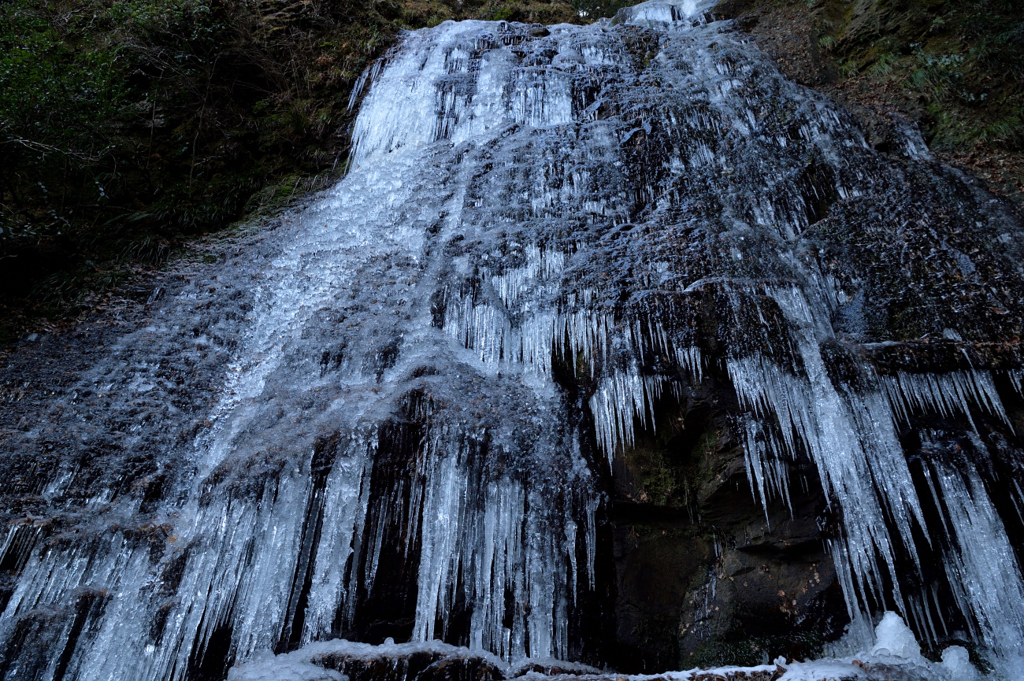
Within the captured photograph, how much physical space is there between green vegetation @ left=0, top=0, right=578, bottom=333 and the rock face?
5.11 ft

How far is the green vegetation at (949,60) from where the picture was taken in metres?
6.18

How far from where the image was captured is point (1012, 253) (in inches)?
189

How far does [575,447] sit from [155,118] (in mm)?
7616

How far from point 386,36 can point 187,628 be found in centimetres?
930

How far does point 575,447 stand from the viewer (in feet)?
15.2

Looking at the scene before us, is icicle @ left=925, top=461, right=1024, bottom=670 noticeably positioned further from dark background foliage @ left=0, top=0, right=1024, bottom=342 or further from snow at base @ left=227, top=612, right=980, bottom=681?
dark background foliage @ left=0, top=0, right=1024, bottom=342

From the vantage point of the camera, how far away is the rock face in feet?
12.6

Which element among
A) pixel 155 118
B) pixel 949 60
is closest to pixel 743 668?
pixel 949 60

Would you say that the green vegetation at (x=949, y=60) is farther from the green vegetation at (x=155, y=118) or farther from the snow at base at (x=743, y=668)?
the green vegetation at (x=155, y=118)

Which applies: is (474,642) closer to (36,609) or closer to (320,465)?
(320,465)

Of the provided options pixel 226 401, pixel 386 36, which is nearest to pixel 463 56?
pixel 386 36

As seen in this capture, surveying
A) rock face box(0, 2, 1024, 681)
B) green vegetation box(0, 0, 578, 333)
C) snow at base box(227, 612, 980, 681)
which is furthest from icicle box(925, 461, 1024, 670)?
green vegetation box(0, 0, 578, 333)

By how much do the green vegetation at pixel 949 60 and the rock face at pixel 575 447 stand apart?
2.86ft

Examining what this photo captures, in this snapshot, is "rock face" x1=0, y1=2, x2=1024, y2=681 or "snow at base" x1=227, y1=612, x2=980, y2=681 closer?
"snow at base" x1=227, y1=612, x2=980, y2=681
